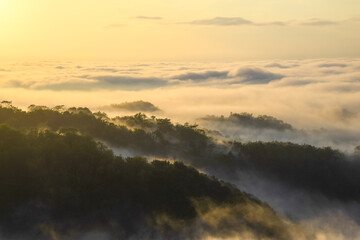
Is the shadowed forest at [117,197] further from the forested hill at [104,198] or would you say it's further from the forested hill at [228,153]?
the forested hill at [228,153]

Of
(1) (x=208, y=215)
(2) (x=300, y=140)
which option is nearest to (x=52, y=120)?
(1) (x=208, y=215)

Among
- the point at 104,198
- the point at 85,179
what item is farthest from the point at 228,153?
the point at 85,179

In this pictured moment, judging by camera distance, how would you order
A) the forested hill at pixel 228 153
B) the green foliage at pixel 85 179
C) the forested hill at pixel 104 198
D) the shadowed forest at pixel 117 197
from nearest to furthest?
the forested hill at pixel 104 198
the shadowed forest at pixel 117 197
the green foliage at pixel 85 179
the forested hill at pixel 228 153

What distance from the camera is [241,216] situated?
3719 cm

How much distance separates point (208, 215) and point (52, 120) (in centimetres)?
2875

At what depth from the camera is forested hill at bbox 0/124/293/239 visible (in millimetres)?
32469

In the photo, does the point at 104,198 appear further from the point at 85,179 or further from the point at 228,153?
the point at 228,153

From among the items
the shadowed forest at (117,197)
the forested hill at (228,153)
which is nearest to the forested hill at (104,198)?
the shadowed forest at (117,197)

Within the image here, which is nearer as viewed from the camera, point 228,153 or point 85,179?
point 85,179

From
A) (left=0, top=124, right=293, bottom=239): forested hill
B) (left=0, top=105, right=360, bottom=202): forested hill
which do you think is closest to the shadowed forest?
(left=0, top=124, right=293, bottom=239): forested hill

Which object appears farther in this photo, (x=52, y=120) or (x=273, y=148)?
(x=52, y=120)

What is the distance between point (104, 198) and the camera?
34.5 meters

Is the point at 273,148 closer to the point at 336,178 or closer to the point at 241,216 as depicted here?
the point at 336,178

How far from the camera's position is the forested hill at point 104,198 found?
107 ft
